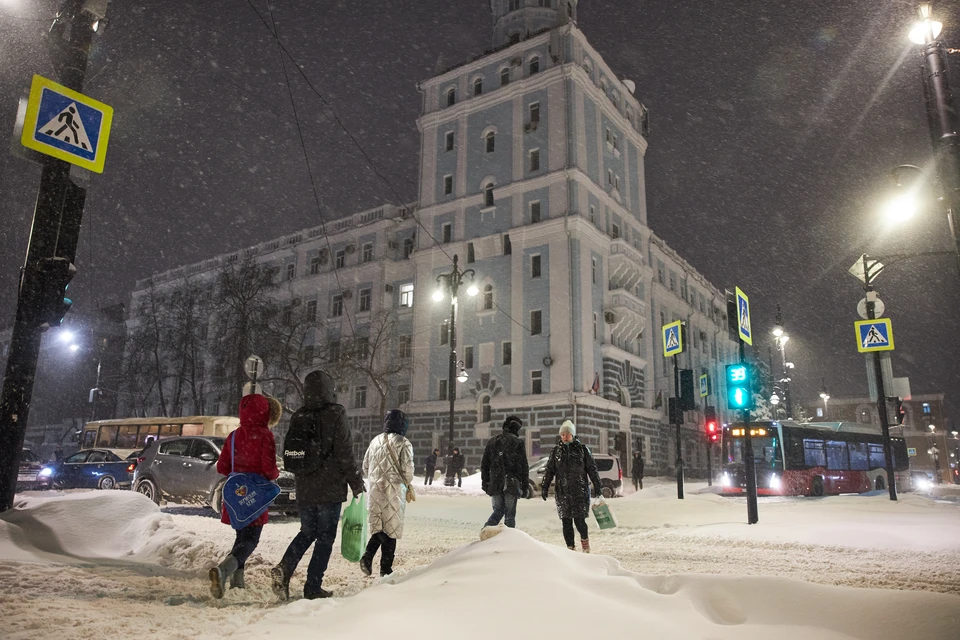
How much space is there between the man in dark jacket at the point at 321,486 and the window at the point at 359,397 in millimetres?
36831

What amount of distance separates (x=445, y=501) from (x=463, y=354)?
17777 millimetres

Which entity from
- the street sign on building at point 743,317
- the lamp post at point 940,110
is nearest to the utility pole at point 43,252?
the lamp post at point 940,110

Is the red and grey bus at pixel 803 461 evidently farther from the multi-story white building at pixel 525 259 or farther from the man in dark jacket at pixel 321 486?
the man in dark jacket at pixel 321 486

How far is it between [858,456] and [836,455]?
2177 mm

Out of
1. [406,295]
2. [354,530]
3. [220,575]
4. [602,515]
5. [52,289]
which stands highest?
[406,295]

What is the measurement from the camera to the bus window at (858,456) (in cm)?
2633

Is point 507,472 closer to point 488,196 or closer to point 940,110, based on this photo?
point 940,110

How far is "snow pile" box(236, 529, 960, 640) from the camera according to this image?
11.5ft

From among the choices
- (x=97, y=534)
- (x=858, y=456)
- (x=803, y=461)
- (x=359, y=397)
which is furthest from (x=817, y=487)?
(x=359, y=397)

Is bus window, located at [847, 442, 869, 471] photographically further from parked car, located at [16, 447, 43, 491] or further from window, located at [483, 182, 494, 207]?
parked car, located at [16, 447, 43, 491]

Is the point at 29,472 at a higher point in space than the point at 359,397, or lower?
lower

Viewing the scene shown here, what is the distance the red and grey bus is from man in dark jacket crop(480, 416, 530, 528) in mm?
16915

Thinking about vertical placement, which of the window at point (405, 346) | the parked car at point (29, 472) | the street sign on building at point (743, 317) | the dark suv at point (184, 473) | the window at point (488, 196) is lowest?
the parked car at point (29, 472)

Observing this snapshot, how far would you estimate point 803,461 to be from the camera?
24.2m
